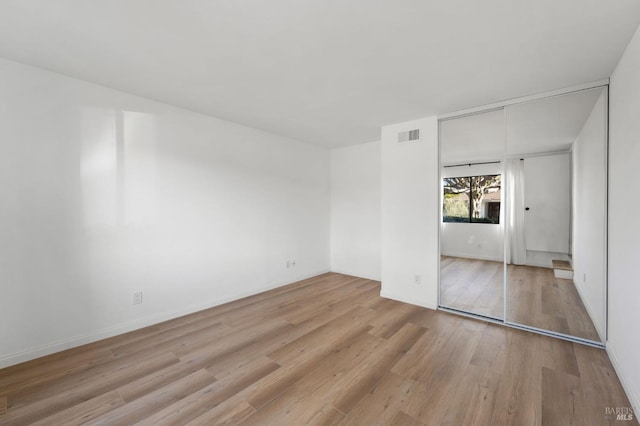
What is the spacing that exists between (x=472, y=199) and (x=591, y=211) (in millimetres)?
1125

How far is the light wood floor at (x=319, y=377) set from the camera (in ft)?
5.66

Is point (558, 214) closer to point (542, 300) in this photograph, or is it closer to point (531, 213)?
point (531, 213)

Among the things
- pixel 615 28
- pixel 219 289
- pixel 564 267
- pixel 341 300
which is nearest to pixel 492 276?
pixel 564 267

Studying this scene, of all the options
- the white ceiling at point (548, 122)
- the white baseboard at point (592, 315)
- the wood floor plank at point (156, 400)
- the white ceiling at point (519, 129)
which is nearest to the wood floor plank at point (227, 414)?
the wood floor plank at point (156, 400)

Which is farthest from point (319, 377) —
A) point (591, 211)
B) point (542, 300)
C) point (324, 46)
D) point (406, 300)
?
point (591, 211)

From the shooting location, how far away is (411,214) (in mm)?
3766

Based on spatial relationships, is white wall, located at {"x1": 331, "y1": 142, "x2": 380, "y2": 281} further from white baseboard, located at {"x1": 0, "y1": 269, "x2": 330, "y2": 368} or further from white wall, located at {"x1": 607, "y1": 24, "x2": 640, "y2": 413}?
white wall, located at {"x1": 607, "y1": 24, "x2": 640, "y2": 413}

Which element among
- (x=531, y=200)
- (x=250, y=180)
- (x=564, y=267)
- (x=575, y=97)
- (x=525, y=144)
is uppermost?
(x=575, y=97)

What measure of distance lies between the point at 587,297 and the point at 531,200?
47.6 inches

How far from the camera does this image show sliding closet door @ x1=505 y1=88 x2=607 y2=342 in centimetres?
261

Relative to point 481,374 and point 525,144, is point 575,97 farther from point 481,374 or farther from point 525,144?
point 481,374

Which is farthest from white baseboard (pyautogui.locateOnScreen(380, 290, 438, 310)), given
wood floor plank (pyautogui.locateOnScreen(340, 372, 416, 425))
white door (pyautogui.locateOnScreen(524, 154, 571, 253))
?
wood floor plank (pyautogui.locateOnScreen(340, 372, 416, 425))

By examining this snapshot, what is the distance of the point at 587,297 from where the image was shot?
9.43ft

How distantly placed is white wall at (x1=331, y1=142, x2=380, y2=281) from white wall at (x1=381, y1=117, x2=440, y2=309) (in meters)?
0.84
